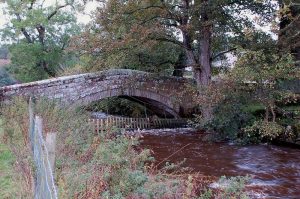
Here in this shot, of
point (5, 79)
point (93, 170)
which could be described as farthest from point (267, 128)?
point (5, 79)

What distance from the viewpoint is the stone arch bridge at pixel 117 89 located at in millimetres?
13016

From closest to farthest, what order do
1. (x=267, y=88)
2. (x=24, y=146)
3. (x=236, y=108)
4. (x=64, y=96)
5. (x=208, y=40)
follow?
(x=24, y=146) < (x=267, y=88) < (x=236, y=108) < (x=64, y=96) < (x=208, y=40)

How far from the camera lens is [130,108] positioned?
19.9 m

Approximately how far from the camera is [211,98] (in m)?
12.5

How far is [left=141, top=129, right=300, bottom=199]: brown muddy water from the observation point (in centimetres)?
817

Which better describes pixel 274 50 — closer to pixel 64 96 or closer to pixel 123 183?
pixel 64 96

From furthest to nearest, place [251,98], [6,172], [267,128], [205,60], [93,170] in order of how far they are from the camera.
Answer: [205,60] < [251,98] < [267,128] < [6,172] < [93,170]

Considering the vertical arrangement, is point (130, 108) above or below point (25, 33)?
below

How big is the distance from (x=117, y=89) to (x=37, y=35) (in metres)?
10.1

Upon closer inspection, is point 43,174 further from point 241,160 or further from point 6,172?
point 241,160

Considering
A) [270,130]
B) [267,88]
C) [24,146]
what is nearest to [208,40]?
[267,88]

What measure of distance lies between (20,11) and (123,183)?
1931 cm

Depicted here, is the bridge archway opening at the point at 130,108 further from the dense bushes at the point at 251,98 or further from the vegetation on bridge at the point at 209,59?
the dense bushes at the point at 251,98

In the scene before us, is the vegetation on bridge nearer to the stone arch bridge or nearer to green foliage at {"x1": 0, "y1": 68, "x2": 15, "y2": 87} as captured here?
the stone arch bridge
